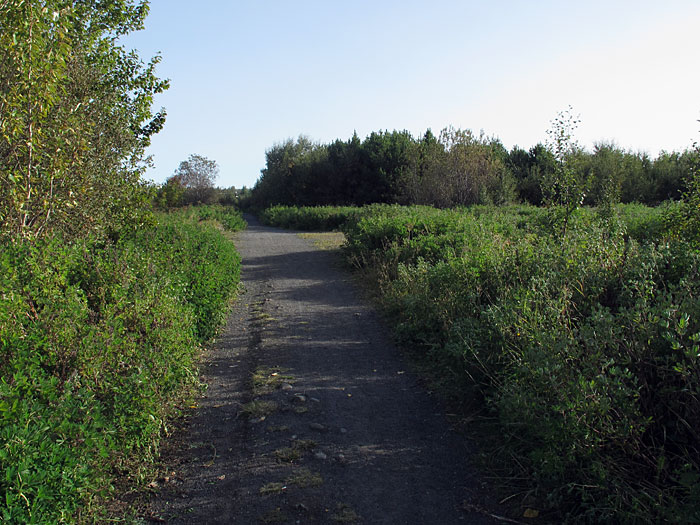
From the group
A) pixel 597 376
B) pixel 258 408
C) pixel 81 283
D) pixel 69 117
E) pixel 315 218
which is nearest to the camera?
pixel 597 376

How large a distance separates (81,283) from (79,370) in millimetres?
1678

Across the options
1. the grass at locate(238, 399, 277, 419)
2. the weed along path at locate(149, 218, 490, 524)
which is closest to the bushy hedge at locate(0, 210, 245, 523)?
the weed along path at locate(149, 218, 490, 524)

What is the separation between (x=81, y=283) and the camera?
485 centimetres

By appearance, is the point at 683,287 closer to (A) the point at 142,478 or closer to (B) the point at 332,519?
(B) the point at 332,519

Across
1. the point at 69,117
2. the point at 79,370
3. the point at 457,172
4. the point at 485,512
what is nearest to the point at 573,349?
the point at 485,512

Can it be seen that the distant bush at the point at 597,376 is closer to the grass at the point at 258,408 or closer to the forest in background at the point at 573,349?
the forest in background at the point at 573,349

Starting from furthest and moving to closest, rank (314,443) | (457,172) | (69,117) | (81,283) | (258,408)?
1. (457,172)
2. (69,117)
3. (81,283)
4. (258,408)
5. (314,443)

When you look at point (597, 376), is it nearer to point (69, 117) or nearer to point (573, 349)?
point (573, 349)

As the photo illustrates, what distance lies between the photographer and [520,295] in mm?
4660

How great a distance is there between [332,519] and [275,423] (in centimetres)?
139

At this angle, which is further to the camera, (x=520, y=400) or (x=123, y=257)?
(x=123, y=257)

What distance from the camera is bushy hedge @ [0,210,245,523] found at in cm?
259

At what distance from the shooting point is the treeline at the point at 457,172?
24.9 m

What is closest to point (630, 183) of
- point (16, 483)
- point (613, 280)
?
point (613, 280)
